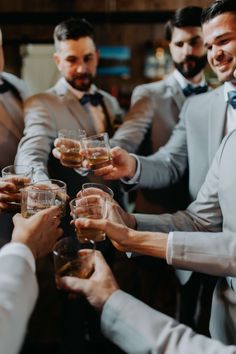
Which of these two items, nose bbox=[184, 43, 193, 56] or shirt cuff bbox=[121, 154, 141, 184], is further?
nose bbox=[184, 43, 193, 56]

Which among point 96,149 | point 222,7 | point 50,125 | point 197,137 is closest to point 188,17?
point 222,7

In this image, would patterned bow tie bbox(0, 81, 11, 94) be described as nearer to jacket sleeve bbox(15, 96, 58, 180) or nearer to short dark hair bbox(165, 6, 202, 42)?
jacket sleeve bbox(15, 96, 58, 180)

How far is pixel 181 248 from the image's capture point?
1.46 m

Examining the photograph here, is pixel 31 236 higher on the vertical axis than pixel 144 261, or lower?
higher

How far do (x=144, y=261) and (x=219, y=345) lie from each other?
6.47 ft

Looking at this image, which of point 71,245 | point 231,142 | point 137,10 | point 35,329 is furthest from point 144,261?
point 137,10

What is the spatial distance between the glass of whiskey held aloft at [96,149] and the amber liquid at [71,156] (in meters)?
0.06

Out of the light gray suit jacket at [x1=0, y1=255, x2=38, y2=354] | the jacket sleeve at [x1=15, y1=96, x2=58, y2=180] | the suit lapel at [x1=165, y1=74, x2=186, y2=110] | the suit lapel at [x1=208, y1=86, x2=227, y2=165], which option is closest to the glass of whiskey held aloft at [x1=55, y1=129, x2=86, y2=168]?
the jacket sleeve at [x1=15, y1=96, x2=58, y2=180]

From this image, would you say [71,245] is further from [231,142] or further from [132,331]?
[231,142]

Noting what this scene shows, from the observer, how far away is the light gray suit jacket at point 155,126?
272 centimetres

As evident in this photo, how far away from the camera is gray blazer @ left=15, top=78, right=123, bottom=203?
2311 mm

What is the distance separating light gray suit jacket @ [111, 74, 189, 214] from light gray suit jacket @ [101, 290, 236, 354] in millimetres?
1554

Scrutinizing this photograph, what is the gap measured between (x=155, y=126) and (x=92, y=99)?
0.45m

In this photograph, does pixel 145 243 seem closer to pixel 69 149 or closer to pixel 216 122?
pixel 69 149
